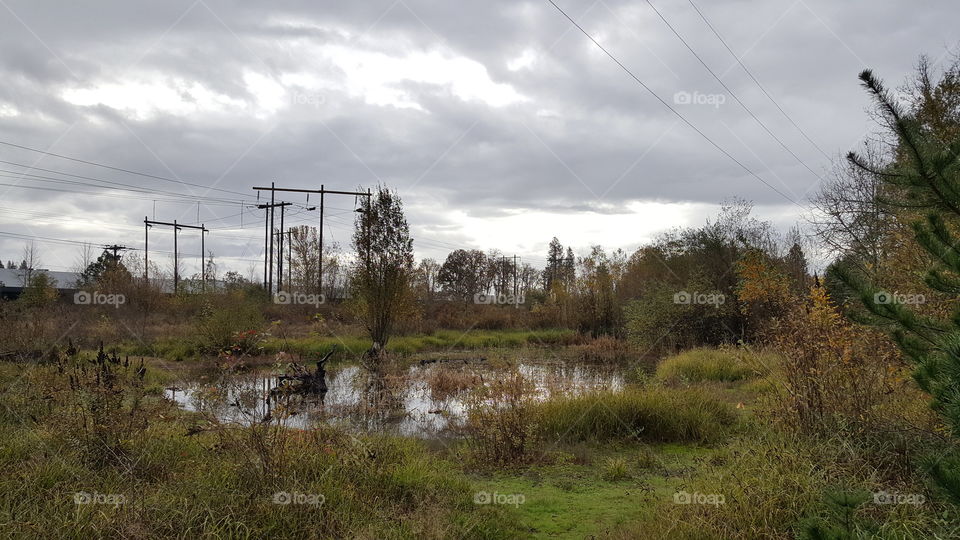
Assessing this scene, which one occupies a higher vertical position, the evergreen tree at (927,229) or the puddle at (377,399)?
the evergreen tree at (927,229)

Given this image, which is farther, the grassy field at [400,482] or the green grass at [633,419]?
the green grass at [633,419]

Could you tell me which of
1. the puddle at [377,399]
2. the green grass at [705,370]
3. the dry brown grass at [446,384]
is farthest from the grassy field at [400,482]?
the green grass at [705,370]

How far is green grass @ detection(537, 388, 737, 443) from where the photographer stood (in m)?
9.21

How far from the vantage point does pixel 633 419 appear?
9.41 meters

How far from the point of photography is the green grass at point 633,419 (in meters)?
9.21

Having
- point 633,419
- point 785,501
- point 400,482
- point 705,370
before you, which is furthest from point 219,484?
point 705,370

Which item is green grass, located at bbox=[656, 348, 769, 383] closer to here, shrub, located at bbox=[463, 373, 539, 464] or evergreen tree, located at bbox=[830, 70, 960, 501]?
shrub, located at bbox=[463, 373, 539, 464]

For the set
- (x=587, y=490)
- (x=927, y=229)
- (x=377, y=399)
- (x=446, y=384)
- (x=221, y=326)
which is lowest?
(x=587, y=490)

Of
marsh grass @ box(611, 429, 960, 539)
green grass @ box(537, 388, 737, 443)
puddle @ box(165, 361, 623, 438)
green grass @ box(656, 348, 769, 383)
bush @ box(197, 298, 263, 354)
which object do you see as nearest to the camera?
marsh grass @ box(611, 429, 960, 539)

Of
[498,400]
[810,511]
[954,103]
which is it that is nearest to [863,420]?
[810,511]

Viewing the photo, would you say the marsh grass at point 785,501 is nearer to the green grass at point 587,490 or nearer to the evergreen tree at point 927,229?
the green grass at point 587,490

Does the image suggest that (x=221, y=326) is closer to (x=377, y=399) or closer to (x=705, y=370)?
(x=377, y=399)

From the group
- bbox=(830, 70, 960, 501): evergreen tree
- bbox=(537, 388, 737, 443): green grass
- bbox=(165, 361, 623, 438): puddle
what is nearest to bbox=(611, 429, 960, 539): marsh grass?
bbox=(830, 70, 960, 501): evergreen tree

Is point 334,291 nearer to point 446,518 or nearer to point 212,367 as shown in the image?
point 212,367
